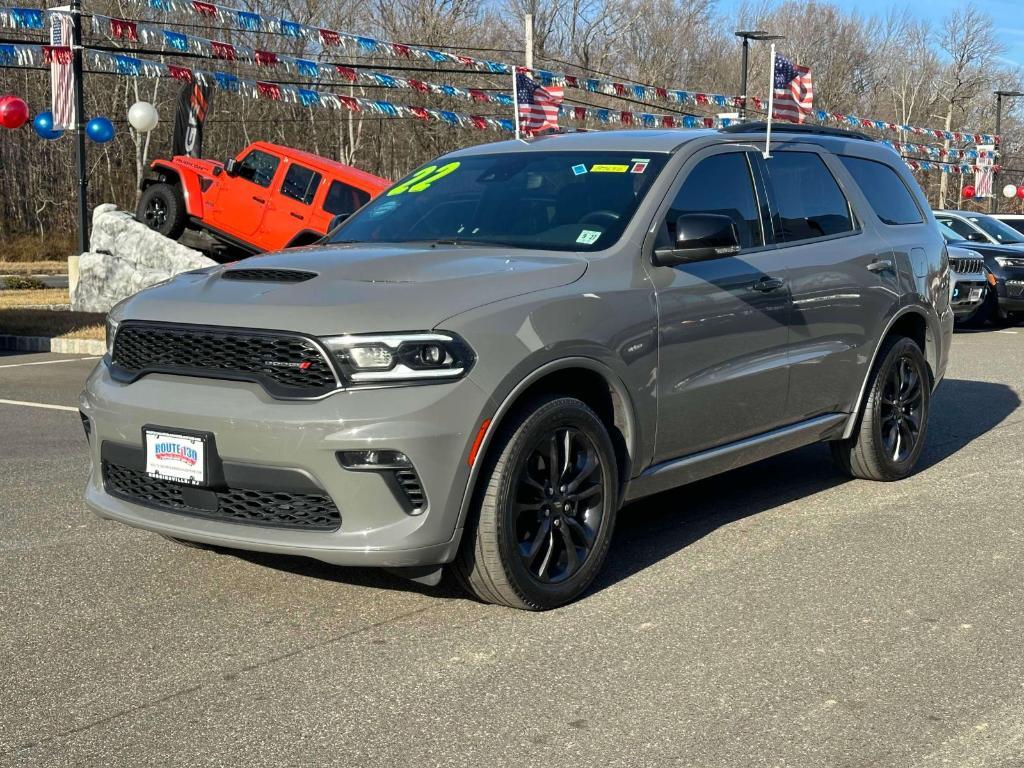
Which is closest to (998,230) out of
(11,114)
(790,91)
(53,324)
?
(790,91)

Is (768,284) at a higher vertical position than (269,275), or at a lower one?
lower

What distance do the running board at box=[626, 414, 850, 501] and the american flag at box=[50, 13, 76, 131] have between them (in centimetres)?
1504

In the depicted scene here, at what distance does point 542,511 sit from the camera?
479 cm

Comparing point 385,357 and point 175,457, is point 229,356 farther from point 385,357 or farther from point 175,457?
point 385,357

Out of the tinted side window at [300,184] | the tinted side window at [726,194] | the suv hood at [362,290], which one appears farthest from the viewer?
the tinted side window at [300,184]

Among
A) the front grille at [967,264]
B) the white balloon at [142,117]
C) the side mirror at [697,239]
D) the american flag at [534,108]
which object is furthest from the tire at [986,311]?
the white balloon at [142,117]

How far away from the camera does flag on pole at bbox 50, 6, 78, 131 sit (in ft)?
61.0

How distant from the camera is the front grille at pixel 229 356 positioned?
437cm

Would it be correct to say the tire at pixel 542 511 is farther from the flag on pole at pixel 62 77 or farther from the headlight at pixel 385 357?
the flag on pole at pixel 62 77

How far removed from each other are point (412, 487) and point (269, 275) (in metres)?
1.09

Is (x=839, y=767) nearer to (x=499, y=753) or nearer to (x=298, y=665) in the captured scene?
(x=499, y=753)

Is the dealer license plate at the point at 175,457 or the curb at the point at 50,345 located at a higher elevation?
the dealer license plate at the point at 175,457

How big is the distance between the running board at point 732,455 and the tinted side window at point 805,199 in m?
0.93

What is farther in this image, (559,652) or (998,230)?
(998,230)
